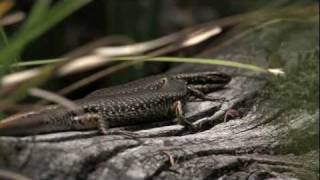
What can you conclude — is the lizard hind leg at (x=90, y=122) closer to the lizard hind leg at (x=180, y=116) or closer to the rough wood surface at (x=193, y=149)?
the rough wood surface at (x=193, y=149)

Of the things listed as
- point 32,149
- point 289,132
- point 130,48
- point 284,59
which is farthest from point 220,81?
point 32,149

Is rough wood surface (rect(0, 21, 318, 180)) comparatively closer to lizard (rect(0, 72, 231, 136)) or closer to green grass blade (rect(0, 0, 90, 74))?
lizard (rect(0, 72, 231, 136))

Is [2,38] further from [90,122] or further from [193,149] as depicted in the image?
[193,149]

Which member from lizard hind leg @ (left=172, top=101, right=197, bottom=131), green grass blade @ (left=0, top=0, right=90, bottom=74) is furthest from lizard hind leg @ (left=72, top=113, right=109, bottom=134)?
green grass blade @ (left=0, top=0, right=90, bottom=74)

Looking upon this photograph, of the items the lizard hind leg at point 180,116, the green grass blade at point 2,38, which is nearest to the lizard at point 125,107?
the lizard hind leg at point 180,116

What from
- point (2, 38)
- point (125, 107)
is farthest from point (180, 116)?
point (2, 38)

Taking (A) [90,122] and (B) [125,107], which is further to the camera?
(B) [125,107]
